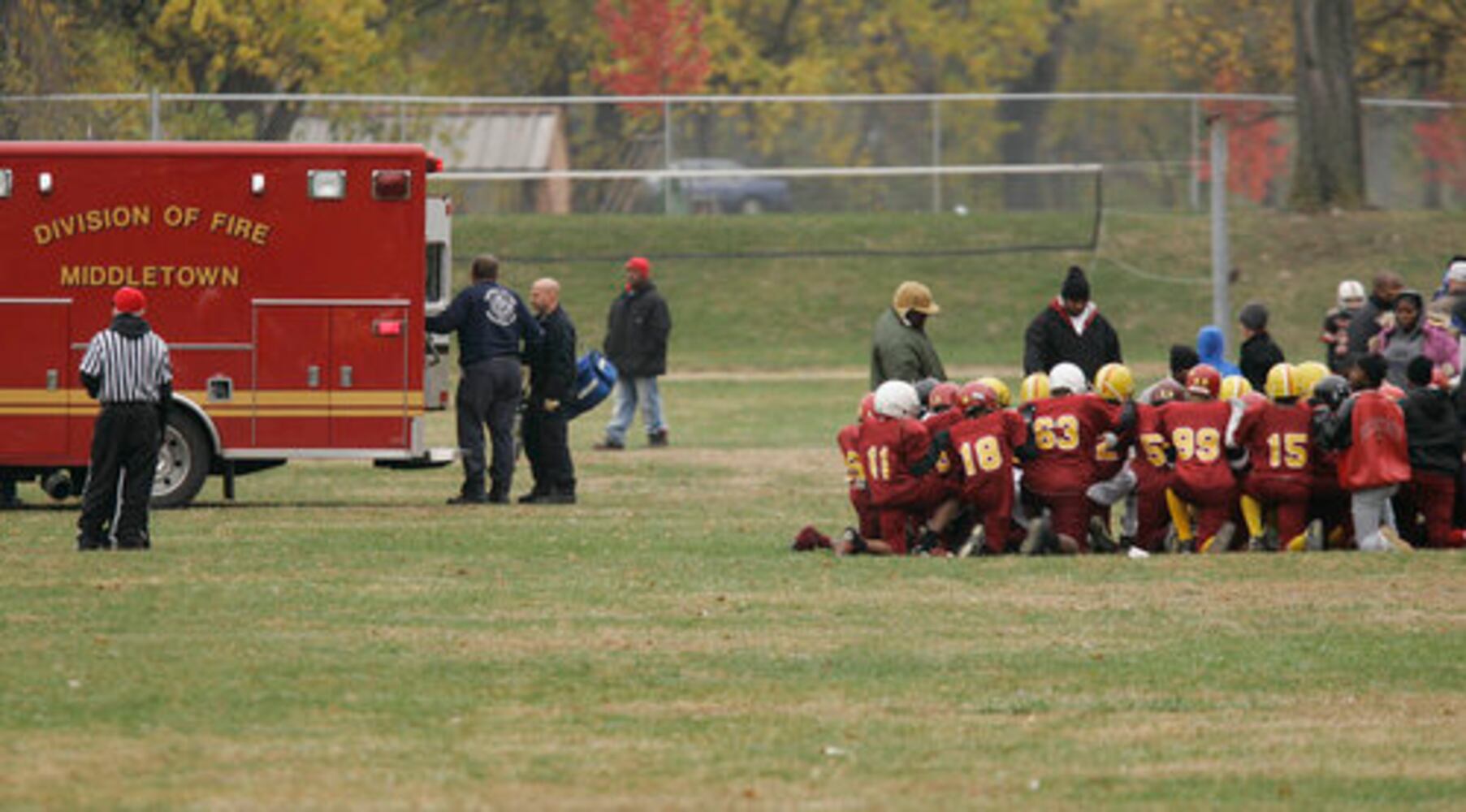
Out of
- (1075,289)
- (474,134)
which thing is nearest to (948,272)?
(474,134)

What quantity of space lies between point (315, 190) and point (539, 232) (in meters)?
22.7

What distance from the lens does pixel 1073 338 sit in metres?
20.1

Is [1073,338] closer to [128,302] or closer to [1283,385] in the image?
[1283,385]

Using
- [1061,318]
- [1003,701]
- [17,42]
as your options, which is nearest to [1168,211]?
[17,42]

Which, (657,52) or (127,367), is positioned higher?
(657,52)

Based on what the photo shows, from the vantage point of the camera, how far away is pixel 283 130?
144ft

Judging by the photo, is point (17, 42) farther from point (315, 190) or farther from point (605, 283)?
point (315, 190)

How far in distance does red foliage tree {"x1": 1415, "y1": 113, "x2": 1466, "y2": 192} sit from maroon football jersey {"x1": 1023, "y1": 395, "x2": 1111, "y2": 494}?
Result: 104ft

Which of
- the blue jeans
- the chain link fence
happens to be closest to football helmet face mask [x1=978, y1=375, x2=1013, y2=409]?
the blue jeans

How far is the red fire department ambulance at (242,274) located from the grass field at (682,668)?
0.76 metres

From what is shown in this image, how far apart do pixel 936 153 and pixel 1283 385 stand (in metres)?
29.7

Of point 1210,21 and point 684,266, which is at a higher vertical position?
point 1210,21

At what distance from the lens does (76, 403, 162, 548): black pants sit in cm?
1742

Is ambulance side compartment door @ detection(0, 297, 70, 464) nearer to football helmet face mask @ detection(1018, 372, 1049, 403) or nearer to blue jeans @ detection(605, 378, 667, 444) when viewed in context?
football helmet face mask @ detection(1018, 372, 1049, 403)
